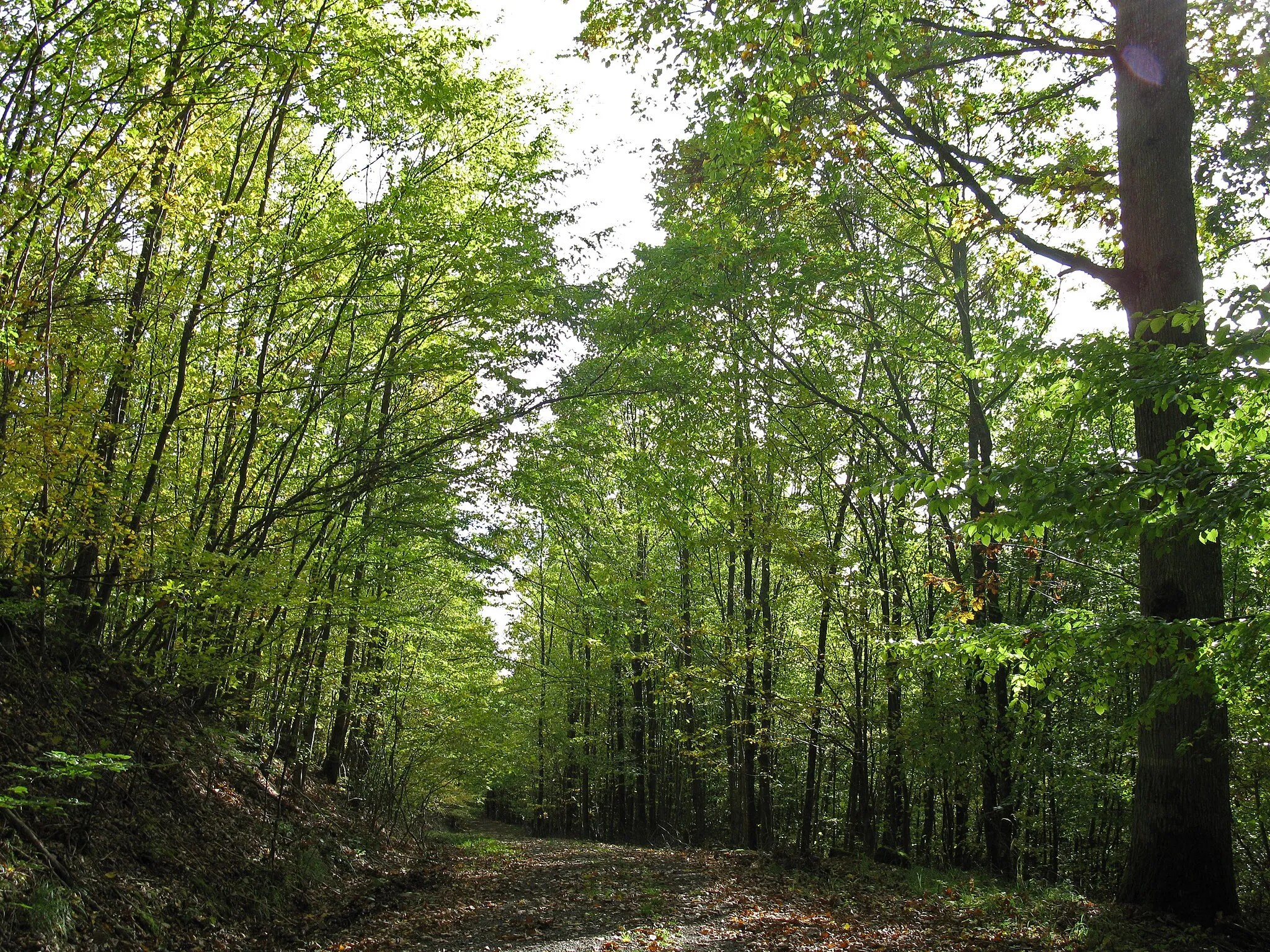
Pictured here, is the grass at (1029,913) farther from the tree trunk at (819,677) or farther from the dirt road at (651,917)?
the tree trunk at (819,677)

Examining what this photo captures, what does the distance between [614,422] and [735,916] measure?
1064cm

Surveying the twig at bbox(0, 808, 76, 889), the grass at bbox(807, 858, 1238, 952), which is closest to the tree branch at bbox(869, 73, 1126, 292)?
the grass at bbox(807, 858, 1238, 952)

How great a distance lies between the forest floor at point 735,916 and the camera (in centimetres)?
632

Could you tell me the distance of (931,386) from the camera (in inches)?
623

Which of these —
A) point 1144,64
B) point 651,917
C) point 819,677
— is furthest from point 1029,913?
point 819,677

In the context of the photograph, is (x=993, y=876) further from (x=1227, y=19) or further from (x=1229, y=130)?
(x=1227, y=19)

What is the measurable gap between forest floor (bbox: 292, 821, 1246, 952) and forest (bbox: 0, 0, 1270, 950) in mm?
538

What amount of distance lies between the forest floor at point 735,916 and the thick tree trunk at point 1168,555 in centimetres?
49

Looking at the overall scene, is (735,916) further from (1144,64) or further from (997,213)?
(1144,64)

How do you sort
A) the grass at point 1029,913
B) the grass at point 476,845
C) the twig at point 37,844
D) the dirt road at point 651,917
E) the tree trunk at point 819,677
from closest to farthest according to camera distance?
the twig at point 37,844 < the grass at point 1029,913 < the dirt road at point 651,917 < the tree trunk at point 819,677 < the grass at point 476,845

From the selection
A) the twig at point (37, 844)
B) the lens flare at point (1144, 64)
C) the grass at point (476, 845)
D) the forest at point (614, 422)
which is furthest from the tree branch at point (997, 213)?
the grass at point (476, 845)

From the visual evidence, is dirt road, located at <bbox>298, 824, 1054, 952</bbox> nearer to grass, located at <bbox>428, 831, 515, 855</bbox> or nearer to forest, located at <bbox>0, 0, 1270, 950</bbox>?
forest, located at <bbox>0, 0, 1270, 950</bbox>

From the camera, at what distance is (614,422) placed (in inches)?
652

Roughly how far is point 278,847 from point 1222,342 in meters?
9.86
